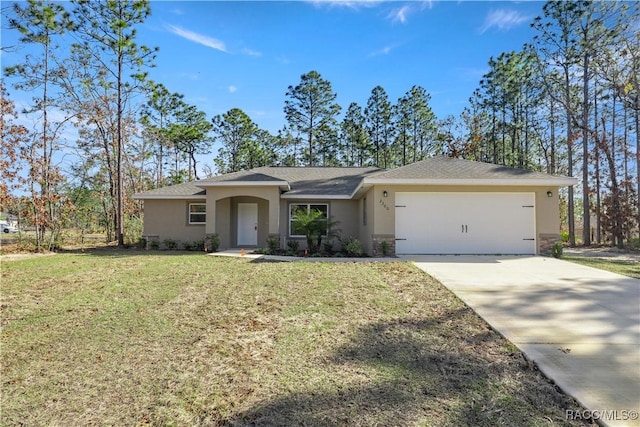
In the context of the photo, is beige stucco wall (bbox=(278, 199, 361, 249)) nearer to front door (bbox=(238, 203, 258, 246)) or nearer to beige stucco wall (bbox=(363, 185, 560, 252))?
front door (bbox=(238, 203, 258, 246))

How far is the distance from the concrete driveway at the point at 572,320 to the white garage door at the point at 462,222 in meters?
2.67

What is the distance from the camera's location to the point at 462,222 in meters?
11.3

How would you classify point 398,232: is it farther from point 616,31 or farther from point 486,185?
point 616,31

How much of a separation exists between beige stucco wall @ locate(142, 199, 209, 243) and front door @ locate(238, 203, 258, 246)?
68.4 inches

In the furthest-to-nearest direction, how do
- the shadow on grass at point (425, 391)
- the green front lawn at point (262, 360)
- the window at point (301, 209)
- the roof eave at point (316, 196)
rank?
1. the window at point (301, 209)
2. the roof eave at point (316, 196)
3. the green front lawn at point (262, 360)
4. the shadow on grass at point (425, 391)

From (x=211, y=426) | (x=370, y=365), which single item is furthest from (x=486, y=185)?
(x=211, y=426)

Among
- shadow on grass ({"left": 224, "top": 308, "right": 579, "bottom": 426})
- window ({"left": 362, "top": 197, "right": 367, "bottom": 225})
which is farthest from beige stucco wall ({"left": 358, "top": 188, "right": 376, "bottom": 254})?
shadow on grass ({"left": 224, "top": 308, "right": 579, "bottom": 426})

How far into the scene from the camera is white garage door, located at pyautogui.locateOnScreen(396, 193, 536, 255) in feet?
37.0

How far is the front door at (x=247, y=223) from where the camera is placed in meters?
15.5

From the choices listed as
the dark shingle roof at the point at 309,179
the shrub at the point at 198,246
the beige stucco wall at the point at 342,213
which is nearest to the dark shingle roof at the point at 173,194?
the dark shingle roof at the point at 309,179

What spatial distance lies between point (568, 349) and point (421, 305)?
1.95m

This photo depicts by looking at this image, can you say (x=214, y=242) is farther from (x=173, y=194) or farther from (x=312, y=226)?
(x=312, y=226)

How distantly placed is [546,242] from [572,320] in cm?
753

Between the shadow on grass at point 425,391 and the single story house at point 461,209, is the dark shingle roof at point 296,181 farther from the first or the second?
the shadow on grass at point 425,391
